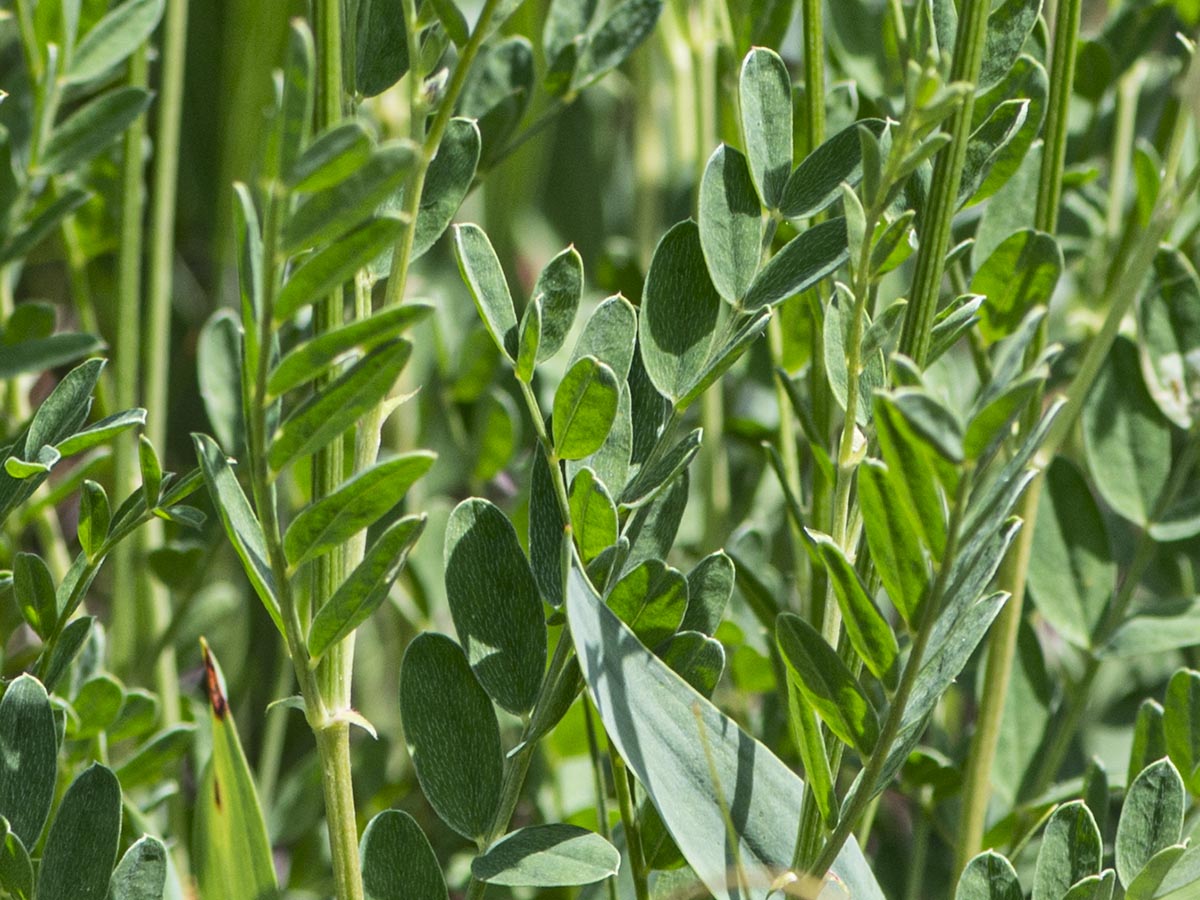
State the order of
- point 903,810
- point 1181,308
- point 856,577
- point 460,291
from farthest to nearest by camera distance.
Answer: point 460,291 → point 903,810 → point 1181,308 → point 856,577

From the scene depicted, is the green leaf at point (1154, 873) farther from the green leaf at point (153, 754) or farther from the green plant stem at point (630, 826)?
the green leaf at point (153, 754)

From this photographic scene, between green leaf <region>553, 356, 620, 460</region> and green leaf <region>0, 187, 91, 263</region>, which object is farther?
green leaf <region>0, 187, 91, 263</region>

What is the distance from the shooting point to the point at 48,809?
289mm

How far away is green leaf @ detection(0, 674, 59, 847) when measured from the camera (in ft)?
0.90

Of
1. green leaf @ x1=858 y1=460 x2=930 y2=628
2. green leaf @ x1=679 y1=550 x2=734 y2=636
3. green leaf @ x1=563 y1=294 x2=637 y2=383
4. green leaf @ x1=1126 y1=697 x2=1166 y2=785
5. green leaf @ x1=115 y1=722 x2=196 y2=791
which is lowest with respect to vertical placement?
green leaf @ x1=1126 y1=697 x2=1166 y2=785

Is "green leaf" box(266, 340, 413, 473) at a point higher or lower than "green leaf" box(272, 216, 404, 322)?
lower

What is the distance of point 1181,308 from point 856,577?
246mm

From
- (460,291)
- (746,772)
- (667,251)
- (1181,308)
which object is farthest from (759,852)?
(460,291)

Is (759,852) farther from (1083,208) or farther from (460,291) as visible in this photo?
(460,291)

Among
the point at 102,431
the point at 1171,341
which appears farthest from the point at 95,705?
the point at 1171,341

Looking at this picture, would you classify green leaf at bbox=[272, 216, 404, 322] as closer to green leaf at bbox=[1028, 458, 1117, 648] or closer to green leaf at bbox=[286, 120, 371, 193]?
green leaf at bbox=[286, 120, 371, 193]

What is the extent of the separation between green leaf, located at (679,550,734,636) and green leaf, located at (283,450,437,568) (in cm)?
9

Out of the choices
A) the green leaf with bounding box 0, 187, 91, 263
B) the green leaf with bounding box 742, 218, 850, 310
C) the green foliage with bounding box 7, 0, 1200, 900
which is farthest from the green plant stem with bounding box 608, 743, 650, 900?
the green leaf with bounding box 0, 187, 91, 263

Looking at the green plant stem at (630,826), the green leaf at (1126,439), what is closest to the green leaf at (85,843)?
the green plant stem at (630,826)
